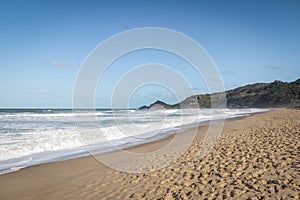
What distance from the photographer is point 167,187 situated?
5141 millimetres

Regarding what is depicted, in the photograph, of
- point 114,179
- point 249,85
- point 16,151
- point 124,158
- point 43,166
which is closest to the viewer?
point 114,179

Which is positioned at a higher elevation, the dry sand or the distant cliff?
the distant cliff

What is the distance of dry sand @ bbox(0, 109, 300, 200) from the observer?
461 cm

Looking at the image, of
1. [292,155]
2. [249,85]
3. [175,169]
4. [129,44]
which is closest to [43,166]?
[175,169]

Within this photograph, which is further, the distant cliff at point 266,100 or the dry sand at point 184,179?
the distant cliff at point 266,100

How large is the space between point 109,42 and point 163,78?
547 centimetres

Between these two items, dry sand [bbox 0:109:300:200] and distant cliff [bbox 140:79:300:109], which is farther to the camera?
distant cliff [bbox 140:79:300:109]

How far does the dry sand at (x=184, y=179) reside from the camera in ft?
15.1

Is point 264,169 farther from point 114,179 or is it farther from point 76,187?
point 76,187

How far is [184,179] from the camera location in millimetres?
5500

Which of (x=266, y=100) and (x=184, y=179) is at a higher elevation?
(x=266, y=100)

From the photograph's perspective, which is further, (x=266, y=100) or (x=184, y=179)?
(x=266, y=100)

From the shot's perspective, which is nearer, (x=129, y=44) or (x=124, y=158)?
Result: (x=124, y=158)

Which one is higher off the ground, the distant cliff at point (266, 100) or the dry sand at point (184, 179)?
the distant cliff at point (266, 100)
